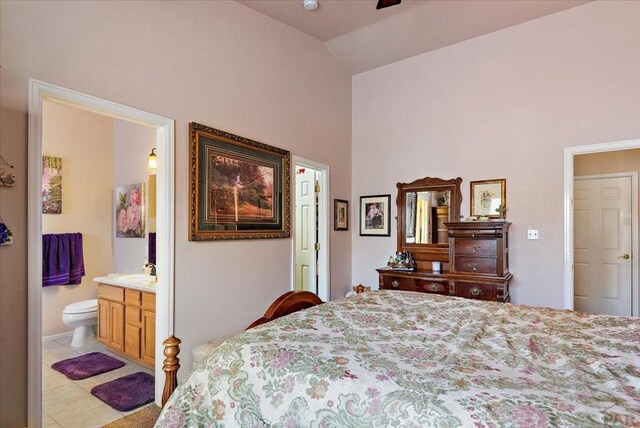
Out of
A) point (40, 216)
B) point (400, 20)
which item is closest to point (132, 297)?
point (40, 216)

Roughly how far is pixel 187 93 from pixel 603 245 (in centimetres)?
538

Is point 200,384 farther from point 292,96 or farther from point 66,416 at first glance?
point 292,96

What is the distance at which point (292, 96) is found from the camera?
12.5ft

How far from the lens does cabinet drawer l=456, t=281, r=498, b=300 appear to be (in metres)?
3.40

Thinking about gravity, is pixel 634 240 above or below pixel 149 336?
above

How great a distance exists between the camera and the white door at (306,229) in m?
4.41

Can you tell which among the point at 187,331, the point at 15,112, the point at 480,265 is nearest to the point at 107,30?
the point at 15,112

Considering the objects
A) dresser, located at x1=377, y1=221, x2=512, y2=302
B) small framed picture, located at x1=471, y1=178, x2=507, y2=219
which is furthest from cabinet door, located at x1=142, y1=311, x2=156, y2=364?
small framed picture, located at x1=471, y1=178, x2=507, y2=219

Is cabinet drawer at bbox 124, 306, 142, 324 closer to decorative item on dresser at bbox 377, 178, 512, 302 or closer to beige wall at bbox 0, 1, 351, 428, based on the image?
beige wall at bbox 0, 1, 351, 428

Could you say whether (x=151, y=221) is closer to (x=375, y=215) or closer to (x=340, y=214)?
(x=340, y=214)

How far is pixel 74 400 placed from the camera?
8.67 ft

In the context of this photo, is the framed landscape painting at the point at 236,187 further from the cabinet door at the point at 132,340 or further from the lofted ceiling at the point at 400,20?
the lofted ceiling at the point at 400,20

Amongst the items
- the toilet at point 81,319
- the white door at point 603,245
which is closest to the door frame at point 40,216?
the toilet at point 81,319

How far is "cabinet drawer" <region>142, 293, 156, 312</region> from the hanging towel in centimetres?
177
